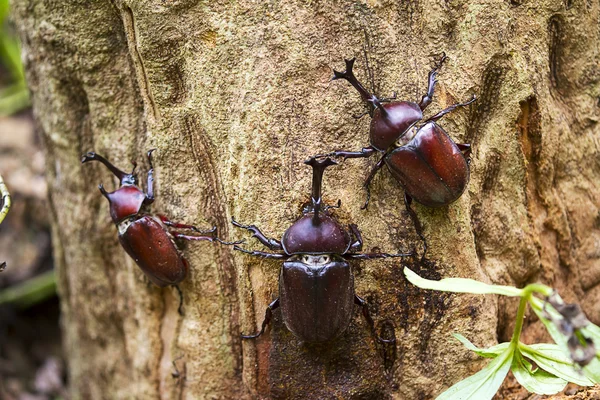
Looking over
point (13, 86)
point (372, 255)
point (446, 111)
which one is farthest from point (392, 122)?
point (13, 86)

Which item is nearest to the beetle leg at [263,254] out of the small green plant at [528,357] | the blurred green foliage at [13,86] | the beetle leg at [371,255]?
the beetle leg at [371,255]

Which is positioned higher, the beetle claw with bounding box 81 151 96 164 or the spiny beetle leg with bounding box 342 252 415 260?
the beetle claw with bounding box 81 151 96 164

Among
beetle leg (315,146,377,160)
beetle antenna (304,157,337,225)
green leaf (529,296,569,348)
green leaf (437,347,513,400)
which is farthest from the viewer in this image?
beetle leg (315,146,377,160)

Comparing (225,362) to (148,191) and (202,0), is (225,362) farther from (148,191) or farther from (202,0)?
(202,0)

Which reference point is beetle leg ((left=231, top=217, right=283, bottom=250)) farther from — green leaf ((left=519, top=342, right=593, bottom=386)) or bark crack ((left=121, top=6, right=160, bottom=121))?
green leaf ((left=519, top=342, right=593, bottom=386))

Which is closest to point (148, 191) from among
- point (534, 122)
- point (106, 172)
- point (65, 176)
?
point (106, 172)

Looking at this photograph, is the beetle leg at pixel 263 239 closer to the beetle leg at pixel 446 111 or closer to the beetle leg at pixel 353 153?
the beetle leg at pixel 353 153

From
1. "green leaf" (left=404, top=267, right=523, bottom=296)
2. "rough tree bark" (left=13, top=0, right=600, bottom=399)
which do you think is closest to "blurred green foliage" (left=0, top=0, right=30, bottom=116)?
"rough tree bark" (left=13, top=0, right=600, bottom=399)
